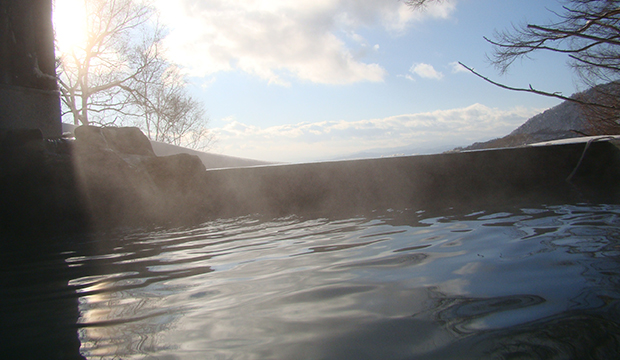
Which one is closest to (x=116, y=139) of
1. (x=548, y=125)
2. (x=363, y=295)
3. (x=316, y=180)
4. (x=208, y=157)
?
(x=316, y=180)

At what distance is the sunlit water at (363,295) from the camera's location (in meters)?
0.81

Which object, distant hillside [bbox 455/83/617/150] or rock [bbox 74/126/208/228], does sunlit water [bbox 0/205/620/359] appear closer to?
rock [bbox 74/126/208/228]

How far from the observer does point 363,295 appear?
112 cm

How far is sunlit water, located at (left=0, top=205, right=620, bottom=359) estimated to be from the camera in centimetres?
81

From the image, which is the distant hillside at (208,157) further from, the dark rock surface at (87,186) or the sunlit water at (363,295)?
the sunlit water at (363,295)

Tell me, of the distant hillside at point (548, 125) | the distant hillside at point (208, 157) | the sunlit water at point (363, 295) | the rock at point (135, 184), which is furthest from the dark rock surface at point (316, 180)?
the distant hillside at point (548, 125)

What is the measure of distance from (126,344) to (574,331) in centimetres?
117

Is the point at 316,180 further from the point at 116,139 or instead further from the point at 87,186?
the point at 116,139

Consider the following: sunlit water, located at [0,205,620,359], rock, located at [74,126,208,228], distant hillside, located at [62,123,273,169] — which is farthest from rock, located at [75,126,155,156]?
distant hillside, located at [62,123,273,169]

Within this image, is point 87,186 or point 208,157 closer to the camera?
point 87,186

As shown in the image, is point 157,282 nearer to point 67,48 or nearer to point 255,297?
point 255,297

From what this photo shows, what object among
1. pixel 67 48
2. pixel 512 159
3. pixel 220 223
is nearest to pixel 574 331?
pixel 220 223

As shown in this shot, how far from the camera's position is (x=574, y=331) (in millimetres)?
819

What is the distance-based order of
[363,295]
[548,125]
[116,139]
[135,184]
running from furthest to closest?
[548,125], [116,139], [135,184], [363,295]
